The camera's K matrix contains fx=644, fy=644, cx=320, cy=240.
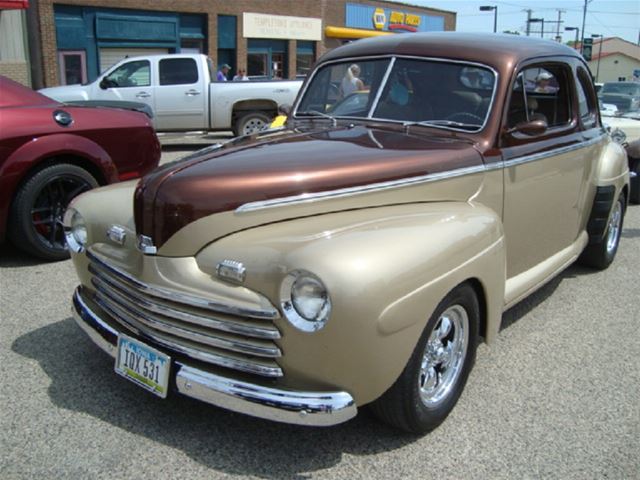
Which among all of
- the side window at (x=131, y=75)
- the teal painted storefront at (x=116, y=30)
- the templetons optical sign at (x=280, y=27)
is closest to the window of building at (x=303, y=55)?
the templetons optical sign at (x=280, y=27)

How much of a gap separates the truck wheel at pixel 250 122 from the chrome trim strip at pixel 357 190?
1014cm

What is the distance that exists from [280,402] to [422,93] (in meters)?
2.22

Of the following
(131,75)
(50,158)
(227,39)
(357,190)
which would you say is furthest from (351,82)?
(227,39)

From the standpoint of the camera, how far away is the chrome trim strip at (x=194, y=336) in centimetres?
256

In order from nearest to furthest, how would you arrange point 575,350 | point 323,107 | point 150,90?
point 575,350
point 323,107
point 150,90

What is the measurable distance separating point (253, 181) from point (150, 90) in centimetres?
1042

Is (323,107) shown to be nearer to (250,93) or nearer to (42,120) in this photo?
(42,120)

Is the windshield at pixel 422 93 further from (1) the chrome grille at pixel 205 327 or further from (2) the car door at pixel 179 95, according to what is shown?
(2) the car door at pixel 179 95

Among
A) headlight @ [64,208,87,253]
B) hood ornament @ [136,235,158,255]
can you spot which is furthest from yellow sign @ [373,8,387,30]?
hood ornament @ [136,235,158,255]

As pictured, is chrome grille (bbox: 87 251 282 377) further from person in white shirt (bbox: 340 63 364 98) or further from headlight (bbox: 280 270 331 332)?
person in white shirt (bbox: 340 63 364 98)

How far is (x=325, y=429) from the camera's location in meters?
3.03

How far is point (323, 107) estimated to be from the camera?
447 cm

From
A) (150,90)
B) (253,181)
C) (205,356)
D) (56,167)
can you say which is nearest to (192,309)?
(205,356)

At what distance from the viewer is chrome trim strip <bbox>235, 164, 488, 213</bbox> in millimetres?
2867
